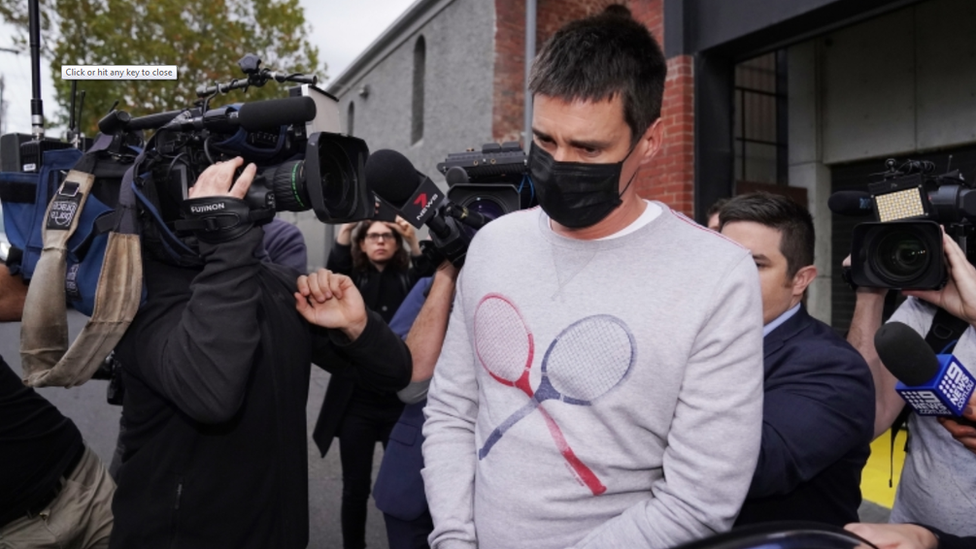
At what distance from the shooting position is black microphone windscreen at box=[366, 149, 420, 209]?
2.16 meters

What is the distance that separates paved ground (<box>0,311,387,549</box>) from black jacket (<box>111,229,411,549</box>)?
249cm

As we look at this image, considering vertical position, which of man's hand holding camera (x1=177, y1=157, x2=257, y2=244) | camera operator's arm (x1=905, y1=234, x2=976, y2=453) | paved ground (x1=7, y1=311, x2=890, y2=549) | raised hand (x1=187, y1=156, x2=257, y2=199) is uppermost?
raised hand (x1=187, y1=156, x2=257, y2=199)

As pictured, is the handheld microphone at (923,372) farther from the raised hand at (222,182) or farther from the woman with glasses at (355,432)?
the woman with glasses at (355,432)

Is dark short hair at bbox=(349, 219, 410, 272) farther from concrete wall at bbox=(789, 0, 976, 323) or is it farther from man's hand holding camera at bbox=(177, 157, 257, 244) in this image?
concrete wall at bbox=(789, 0, 976, 323)

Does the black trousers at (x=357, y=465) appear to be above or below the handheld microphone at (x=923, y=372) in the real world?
below

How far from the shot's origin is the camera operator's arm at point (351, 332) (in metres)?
2.25

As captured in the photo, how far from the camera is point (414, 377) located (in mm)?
2510

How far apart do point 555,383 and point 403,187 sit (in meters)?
0.85

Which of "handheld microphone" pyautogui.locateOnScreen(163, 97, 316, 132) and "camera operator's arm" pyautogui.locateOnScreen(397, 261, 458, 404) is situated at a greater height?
"handheld microphone" pyautogui.locateOnScreen(163, 97, 316, 132)

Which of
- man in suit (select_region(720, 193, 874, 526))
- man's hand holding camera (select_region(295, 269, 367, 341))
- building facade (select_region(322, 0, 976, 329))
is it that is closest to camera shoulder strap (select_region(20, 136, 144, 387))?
man's hand holding camera (select_region(295, 269, 367, 341))

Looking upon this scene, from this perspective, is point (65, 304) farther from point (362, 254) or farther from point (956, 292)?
point (362, 254)

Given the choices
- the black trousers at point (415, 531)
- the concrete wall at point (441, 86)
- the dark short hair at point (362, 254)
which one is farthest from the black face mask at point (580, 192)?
the concrete wall at point (441, 86)

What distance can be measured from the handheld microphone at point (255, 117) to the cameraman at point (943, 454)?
5.99 feet

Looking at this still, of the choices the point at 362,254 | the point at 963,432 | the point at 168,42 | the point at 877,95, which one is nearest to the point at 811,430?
the point at 963,432
